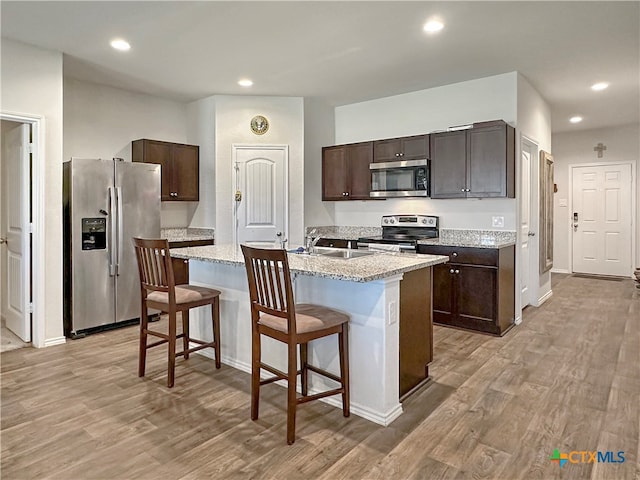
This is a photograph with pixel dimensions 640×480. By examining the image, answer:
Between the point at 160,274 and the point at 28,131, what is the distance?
7.07 ft

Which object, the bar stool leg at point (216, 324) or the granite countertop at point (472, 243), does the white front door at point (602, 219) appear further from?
the bar stool leg at point (216, 324)

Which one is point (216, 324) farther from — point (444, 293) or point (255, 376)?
point (444, 293)

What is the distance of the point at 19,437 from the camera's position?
224 centimetres

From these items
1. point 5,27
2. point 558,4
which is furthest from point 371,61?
point 5,27

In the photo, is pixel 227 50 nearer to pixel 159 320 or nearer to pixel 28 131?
pixel 28 131

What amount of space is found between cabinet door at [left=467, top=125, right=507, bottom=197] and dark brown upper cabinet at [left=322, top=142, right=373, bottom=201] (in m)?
1.38

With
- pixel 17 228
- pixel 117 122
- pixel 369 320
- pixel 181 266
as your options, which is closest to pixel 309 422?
pixel 369 320

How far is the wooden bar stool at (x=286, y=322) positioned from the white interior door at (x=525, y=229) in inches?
127

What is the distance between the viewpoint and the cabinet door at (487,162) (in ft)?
14.0

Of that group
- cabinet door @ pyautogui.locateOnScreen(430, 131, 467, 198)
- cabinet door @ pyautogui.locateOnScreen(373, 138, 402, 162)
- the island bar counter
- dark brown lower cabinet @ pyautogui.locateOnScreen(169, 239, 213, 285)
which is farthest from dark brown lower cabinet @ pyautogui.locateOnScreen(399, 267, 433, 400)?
dark brown lower cabinet @ pyautogui.locateOnScreen(169, 239, 213, 285)

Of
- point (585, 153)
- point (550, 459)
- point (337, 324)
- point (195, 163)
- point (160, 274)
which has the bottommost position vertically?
point (550, 459)

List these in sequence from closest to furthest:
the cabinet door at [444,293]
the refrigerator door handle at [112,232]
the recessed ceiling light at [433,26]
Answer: the recessed ceiling light at [433,26]
the refrigerator door handle at [112,232]
the cabinet door at [444,293]

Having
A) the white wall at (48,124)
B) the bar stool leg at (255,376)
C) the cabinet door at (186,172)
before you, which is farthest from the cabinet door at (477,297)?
the white wall at (48,124)

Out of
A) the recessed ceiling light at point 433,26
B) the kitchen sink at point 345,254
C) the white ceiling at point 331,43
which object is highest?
the white ceiling at point 331,43
